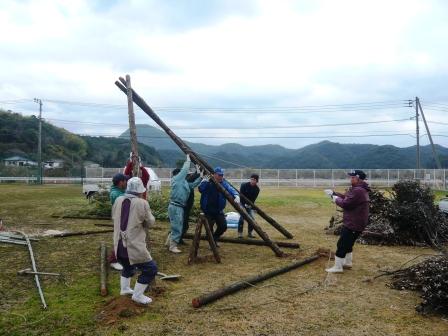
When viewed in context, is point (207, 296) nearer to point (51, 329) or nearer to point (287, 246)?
point (51, 329)

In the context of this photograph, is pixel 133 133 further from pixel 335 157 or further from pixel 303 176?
pixel 335 157

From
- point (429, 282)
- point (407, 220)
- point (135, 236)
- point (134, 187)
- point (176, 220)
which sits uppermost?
point (134, 187)

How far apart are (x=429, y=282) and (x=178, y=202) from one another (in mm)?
5066

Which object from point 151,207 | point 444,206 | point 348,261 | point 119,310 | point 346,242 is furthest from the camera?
point 151,207

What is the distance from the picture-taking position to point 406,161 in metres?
→ 79.0

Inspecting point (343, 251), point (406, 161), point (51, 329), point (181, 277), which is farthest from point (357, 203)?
point (406, 161)

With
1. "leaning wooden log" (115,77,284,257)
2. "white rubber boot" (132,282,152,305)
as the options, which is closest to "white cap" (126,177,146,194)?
"white rubber boot" (132,282,152,305)

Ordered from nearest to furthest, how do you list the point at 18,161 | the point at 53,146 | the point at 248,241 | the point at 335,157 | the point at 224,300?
1. the point at 224,300
2. the point at 248,241
3. the point at 18,161
4. the point at 53,146
5. the point at 335,157

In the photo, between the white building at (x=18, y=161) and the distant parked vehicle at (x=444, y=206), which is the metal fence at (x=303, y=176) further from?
the distant parked vehicle at (x=444, y=206)

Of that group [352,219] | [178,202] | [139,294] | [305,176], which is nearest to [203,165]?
[178,202]

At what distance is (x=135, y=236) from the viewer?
5.79m

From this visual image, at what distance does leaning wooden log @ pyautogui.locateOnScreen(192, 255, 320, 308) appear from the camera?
581cm

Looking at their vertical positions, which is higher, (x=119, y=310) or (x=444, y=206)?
(x=444, y=206)

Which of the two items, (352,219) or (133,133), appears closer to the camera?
(352,219)
